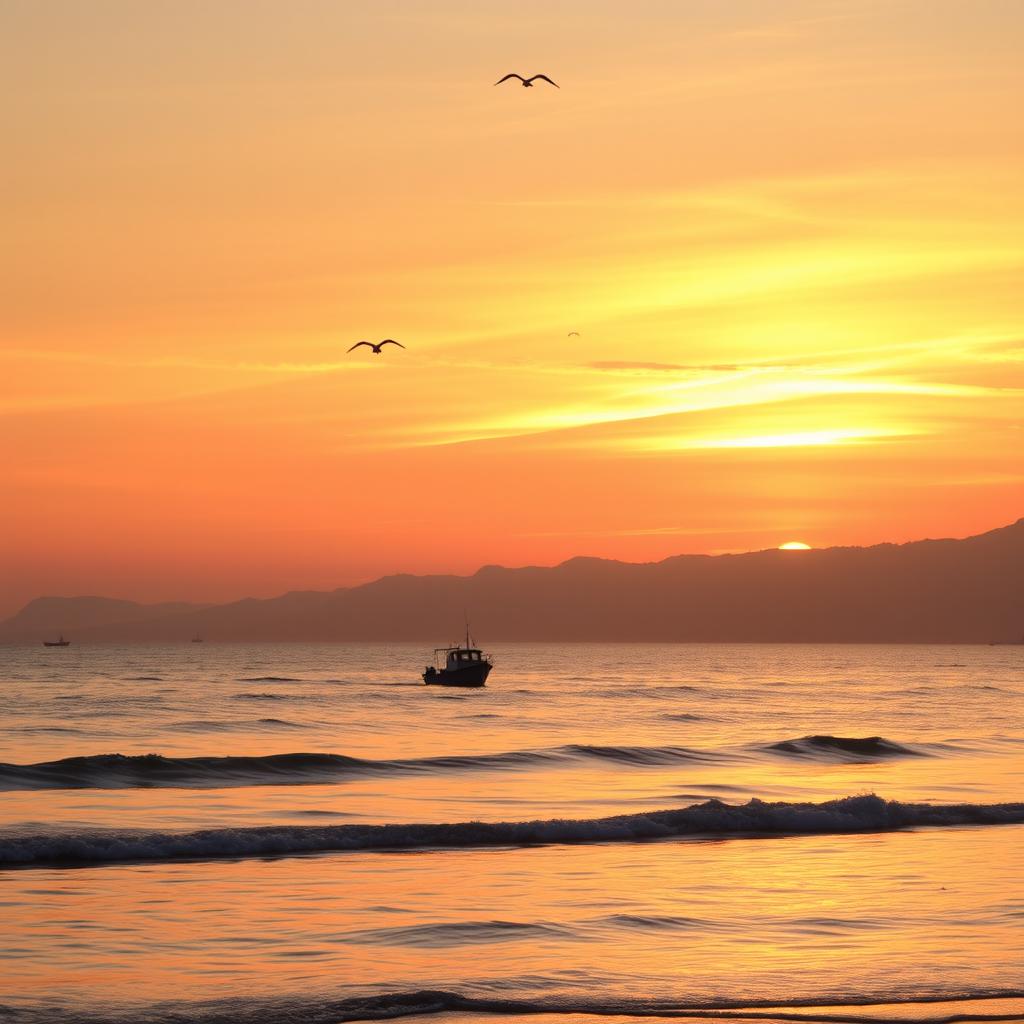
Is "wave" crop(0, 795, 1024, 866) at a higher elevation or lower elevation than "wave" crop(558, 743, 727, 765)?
higher

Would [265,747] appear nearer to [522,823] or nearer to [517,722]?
[517,722]

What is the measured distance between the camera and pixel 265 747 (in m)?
Answer: 60.5

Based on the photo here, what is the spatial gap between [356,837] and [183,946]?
37.4ft

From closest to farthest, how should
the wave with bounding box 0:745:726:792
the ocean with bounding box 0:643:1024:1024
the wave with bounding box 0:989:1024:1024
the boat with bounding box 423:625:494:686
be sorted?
the wave with bounding box 0:989:1024:1024 < the ocean with bounding box 0:643:1024:1024 < the wave with bounding box 0:745:726:792 < the boat with bounding box 423:625:494:686

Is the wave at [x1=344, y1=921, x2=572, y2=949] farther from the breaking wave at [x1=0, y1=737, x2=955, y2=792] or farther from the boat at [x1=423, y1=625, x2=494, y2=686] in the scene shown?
the boat at [x1=423, y1=625, x2=494, y2=686]

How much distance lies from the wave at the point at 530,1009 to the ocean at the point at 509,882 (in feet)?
0.15

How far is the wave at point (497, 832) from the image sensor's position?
27516 millimetres

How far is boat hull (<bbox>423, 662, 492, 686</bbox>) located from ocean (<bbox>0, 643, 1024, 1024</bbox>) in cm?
6929

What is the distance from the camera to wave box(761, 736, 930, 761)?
5866cm

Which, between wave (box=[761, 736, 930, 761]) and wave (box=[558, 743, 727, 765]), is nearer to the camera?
wave (box=[558, 743, 727, 765])

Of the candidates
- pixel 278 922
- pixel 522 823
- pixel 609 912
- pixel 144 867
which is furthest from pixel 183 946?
pixel 522 823

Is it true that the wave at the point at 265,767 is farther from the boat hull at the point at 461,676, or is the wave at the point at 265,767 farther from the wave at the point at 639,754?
the boat hull at the point at 461,676

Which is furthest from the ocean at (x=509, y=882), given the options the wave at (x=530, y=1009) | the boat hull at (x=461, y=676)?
the boat hull at (x=461, y=676)

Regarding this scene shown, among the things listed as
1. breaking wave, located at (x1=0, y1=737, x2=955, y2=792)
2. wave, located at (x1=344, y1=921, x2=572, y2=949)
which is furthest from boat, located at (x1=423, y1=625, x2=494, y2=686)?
wave, located at (x1=344, y1=921, x2=572, y2=949)
